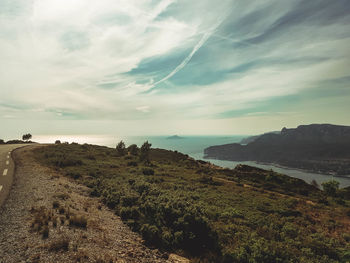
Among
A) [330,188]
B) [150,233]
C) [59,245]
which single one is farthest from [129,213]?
[330,188]

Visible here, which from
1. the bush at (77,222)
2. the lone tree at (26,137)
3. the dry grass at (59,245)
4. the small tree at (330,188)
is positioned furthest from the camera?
the lone tree at (26,137)

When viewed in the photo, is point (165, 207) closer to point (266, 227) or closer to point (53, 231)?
point (53, 231)

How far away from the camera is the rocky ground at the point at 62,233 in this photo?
7.41 m

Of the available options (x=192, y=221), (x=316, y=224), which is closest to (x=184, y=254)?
(x=192, y=221)

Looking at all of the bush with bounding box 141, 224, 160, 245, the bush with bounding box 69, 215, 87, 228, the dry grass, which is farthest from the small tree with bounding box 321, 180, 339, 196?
the dry grass

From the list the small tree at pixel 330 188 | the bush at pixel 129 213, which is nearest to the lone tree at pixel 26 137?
the bush at pixel 129 213

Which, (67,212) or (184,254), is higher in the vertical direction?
(67,212)

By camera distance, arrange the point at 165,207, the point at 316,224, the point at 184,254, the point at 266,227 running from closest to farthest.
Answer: the point at 184,254, the point at 165,207, the point at 266,227, the point at 316,224

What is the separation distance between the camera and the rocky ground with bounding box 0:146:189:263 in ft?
24.3

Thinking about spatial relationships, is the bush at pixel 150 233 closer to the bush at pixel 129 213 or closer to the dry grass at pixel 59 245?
the bush at pixel 129 213

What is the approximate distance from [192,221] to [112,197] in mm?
7614

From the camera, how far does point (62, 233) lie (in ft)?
29.2

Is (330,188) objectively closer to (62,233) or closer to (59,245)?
(62,233)

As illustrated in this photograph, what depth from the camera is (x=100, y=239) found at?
9102 millimetres
